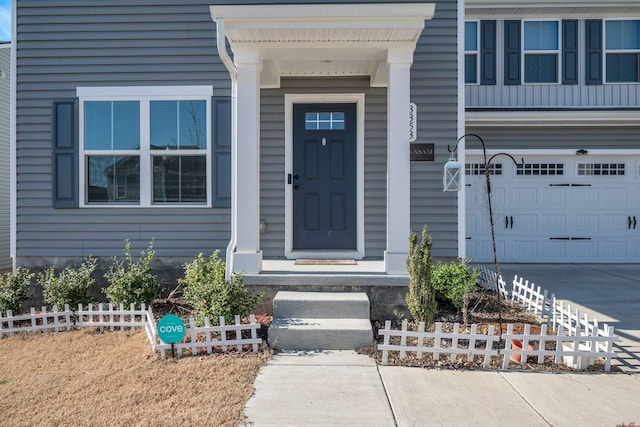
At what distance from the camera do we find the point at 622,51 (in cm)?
805

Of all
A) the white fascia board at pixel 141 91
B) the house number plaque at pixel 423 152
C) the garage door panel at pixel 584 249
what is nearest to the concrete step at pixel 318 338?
the house number plaque at pixel 423 152

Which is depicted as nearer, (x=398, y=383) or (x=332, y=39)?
(x=398, y=383)

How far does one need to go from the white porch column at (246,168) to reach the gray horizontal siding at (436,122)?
2124mm

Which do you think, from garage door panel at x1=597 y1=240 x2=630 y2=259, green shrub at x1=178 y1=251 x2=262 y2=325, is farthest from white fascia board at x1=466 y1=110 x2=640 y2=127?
green shrub at x1=178 y1=251 x2=262 y2=325

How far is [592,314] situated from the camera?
4711 mm

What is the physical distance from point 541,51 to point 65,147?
8330 mm

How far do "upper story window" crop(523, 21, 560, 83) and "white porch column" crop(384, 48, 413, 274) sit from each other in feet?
15.7

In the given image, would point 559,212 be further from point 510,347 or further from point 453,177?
point 510,347

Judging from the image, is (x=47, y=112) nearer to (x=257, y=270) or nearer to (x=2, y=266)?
(x=257, y=270)

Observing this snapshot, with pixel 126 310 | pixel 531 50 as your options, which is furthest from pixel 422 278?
pixel 531 50

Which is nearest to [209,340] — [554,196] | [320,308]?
[320,308]

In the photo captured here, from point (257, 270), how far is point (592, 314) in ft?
12.4

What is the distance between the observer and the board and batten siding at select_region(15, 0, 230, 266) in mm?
5359

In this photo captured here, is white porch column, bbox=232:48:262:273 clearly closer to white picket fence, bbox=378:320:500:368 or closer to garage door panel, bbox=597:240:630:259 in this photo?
white picket fence, bbox=378:320:500:368
